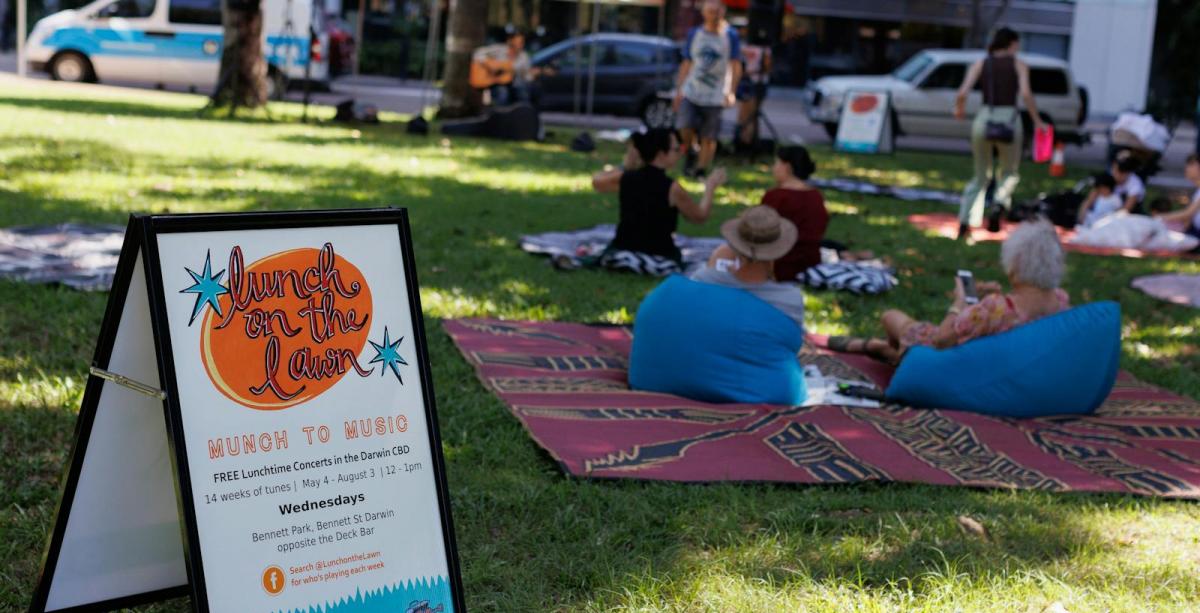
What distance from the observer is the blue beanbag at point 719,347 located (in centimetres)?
561

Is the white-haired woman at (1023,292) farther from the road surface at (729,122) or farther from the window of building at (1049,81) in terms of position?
the window of building at (1049,81)

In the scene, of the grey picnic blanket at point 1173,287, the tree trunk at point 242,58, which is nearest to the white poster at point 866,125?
the tree trunk at point 242,58

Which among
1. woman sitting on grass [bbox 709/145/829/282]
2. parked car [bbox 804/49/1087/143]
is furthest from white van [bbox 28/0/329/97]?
woman sitting on grass [bbox 709/145/829/282]

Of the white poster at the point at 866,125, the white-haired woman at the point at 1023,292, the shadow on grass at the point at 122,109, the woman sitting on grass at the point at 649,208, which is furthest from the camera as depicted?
the white poster at the point at 866,125

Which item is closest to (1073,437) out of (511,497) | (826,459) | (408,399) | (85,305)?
(826,459)

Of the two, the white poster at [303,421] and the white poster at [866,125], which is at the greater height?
the white poster at [866,125]

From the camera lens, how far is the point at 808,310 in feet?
26.1

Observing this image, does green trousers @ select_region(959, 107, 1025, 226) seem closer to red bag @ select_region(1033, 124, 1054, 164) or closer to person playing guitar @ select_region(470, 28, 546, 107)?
red bag @ select_region(1033, 124, 1054, 164)

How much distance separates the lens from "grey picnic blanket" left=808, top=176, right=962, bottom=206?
1397 centimetres

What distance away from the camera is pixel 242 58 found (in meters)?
18.0

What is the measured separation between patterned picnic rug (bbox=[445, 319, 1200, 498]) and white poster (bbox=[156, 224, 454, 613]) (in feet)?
5.32

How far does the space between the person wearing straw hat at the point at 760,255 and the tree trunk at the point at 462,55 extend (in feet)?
45.3

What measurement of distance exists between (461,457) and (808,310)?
374cm

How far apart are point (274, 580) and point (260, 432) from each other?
301 mm
